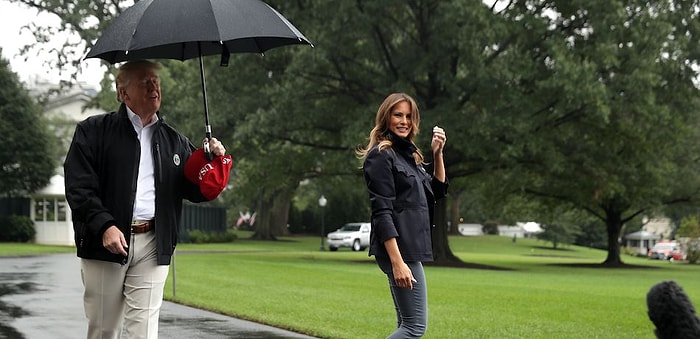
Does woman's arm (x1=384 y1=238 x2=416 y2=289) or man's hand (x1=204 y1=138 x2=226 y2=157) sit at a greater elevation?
man's hand (x1=204 y1=138 x2=226 y2=157)

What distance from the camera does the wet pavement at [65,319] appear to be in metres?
9.97

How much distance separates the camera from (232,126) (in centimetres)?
3181

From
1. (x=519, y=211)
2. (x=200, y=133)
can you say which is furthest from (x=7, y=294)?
(x=519, y=211)

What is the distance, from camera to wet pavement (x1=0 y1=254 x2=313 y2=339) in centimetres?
997

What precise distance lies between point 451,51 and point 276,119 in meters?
5.90

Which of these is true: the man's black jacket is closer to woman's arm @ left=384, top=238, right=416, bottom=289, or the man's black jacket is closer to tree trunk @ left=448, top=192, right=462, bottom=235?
woman's arm @ left=384, top=238, right=416, bottom=289

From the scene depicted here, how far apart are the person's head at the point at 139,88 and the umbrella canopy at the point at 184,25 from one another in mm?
135

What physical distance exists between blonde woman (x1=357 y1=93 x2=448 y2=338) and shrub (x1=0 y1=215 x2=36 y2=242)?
39855mm

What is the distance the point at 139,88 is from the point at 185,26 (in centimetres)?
54

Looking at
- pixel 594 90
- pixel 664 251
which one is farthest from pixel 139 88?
pixel 664 251

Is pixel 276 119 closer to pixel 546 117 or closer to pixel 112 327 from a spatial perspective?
pixel 546 117

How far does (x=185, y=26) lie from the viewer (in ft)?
18.2

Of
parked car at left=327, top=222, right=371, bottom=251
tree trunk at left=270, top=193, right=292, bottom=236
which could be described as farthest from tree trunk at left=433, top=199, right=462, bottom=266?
tree trunk at left=270, top=193, right=292, bottom=236

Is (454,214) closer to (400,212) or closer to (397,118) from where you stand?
(397,118)
